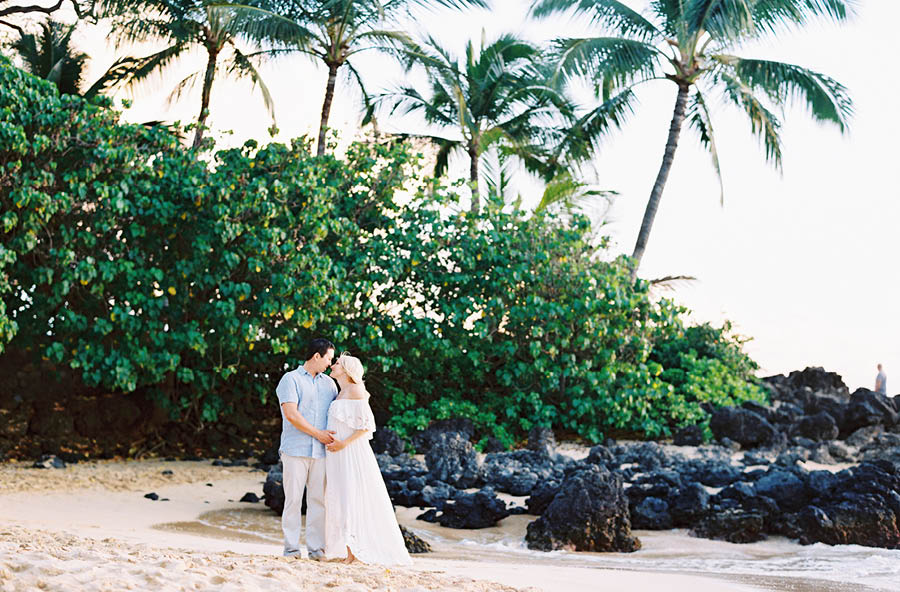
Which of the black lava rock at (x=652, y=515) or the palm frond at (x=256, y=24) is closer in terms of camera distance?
the black lava rock at (x=652, y=515)

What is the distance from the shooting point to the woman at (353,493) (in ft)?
20.9

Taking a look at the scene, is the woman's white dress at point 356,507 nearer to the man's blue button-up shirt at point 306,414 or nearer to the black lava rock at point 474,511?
the man's blue button-up shirt at point 306,414

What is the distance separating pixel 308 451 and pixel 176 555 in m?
1.09

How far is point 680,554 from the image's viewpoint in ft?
28.3

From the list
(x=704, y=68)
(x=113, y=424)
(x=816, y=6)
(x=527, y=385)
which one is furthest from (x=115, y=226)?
(x=816, y=6)

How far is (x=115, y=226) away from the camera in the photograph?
1368cm

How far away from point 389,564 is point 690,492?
4.54 metres

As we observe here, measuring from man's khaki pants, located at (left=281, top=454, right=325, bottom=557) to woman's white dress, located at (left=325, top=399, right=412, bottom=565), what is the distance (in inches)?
3.6

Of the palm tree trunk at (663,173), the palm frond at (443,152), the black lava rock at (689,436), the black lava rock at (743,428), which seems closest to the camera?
the black lava rock at (689,436)

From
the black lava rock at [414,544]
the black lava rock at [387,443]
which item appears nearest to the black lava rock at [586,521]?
the black lava rock at [414,544]

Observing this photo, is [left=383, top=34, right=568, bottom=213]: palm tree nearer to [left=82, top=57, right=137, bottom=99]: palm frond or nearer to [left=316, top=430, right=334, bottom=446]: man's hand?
[left=82, top=57, right=137, bottom=99]: palm frond

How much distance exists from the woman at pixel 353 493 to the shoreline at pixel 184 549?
0.91ft

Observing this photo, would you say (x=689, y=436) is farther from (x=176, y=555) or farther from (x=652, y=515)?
(x=176, y=555)

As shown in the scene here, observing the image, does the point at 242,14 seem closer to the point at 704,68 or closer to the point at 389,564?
the point at 704,68
